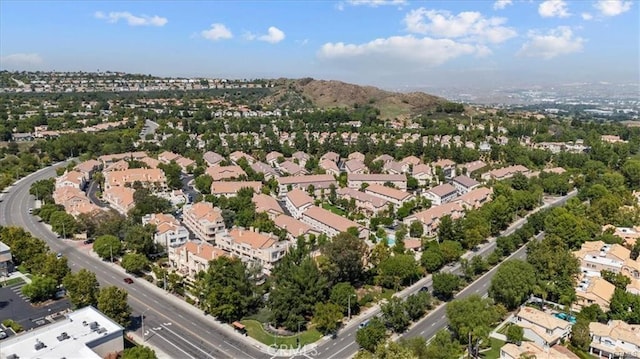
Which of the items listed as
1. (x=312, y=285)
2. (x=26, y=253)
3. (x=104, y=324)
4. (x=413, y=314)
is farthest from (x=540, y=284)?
(x=26, y=253)

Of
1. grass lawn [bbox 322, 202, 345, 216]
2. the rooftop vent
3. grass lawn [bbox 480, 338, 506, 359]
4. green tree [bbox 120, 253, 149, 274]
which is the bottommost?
grass lawn [bbox 480, 338, 506, 359]

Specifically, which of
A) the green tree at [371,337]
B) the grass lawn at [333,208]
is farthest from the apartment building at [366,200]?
the green tree at [371,337]

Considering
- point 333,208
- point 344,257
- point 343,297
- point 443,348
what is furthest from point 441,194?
point 443,348

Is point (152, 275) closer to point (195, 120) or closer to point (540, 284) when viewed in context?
point (540, 284)

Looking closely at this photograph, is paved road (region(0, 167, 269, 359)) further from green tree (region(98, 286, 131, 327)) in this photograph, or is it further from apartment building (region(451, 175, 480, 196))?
apartment building (region(451, 175, 480, 196))

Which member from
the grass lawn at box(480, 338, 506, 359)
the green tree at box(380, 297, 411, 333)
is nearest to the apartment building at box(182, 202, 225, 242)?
the green tree at box(380, 297, 411, 333)

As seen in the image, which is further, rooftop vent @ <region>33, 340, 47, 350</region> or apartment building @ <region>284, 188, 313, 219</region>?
apartment building @ <region>284, 188, 313, 219</region>
